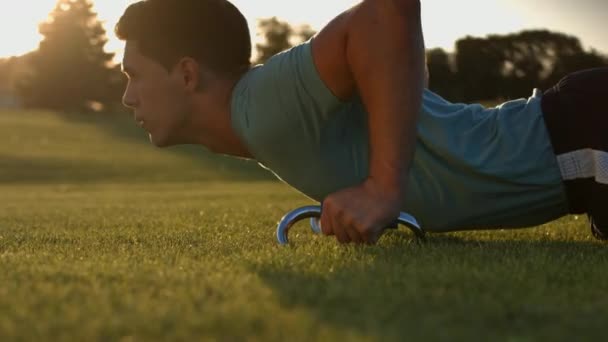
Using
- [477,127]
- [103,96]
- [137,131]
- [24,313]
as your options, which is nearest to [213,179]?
[137,131]

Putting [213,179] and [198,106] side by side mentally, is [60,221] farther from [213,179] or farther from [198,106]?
[213,179]

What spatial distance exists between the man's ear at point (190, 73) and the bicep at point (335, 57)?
51 centimetres

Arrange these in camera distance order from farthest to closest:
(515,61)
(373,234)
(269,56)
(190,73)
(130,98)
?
(269,56) < (515,61) < (130,98) < (190,73) < (373,234)

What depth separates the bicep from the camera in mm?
3053

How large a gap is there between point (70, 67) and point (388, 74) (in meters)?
64.5

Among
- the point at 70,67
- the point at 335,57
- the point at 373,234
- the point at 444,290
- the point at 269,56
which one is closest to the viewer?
the point at 444,290

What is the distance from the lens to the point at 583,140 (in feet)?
11.1

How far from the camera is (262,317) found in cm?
166

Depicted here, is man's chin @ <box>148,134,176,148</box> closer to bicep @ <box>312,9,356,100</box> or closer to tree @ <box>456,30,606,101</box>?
bicep @ <box>312,9,356,100</box>

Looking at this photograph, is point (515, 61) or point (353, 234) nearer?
point (353, 234)

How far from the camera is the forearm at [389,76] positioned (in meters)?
2.90

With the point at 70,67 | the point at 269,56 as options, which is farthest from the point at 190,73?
the point at 70,67

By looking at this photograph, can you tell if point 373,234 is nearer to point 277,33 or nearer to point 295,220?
point 295,220

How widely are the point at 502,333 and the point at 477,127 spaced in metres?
2.14
